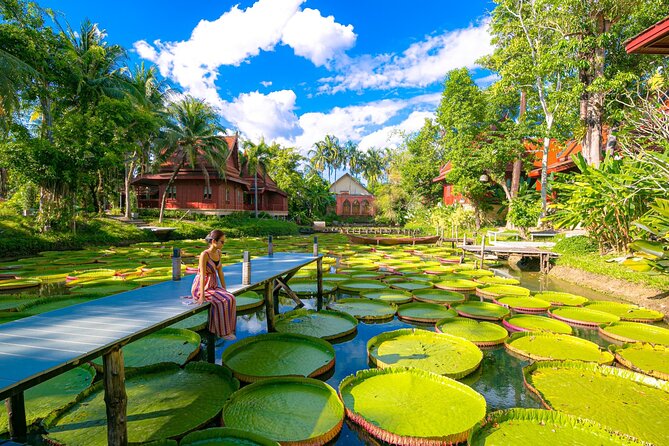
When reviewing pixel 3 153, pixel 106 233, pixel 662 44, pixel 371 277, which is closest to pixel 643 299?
pixel 662 44

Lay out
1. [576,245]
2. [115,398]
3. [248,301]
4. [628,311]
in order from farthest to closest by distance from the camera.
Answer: [576,245] < [248,301] < [628,311] < [115,398]

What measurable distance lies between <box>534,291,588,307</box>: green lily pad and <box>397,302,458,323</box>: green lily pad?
2882 millimetres

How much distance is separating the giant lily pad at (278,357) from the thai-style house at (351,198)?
42.4m

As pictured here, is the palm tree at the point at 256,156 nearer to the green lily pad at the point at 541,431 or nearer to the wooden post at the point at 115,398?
the wooden post at the point at 115,398

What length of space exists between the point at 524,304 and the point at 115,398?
7808 mm

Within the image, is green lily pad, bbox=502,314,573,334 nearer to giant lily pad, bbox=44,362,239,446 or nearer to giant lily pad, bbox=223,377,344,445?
giant lily pad, bbox=223,377,344,445

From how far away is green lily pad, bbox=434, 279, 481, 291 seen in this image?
28.6 ft

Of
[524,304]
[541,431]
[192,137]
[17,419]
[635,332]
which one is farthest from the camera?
[192,137]

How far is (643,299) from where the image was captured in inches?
299

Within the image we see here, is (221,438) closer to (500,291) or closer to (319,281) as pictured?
(319,281)

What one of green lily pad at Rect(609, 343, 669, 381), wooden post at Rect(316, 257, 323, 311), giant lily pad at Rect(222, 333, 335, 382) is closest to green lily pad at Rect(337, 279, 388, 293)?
wooden post at Rect(316, 257, 323, 311)

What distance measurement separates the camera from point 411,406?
3334 millimetres

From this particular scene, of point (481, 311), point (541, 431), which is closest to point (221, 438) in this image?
point (541, 431)

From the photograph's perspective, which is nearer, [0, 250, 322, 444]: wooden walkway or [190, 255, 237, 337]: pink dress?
[0, 250, 322, 444]: wooden walkway
